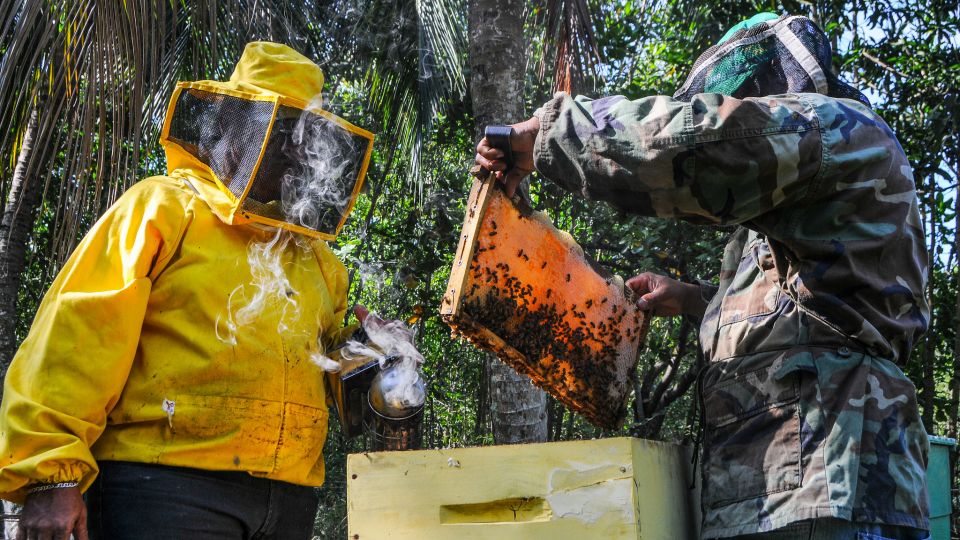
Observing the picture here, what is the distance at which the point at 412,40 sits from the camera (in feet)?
22.0

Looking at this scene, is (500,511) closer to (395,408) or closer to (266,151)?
(395,408)

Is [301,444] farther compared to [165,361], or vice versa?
[301,444]

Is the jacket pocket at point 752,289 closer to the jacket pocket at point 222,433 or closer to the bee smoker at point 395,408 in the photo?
the bee smoker at point 395,408

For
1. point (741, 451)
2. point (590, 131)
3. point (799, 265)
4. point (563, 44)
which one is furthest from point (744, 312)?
point (563, 44)

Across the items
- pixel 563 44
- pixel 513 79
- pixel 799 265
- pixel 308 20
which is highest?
pixel 308 20

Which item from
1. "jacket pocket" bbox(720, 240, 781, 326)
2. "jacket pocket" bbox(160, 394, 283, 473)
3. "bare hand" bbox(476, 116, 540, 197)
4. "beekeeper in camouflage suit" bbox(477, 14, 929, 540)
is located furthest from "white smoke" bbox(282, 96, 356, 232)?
"jacket pocket" bbox(720, 240, 781, 326)

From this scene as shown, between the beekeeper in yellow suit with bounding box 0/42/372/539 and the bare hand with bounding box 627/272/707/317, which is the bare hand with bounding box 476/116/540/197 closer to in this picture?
the bare hand with bounding box 627/272/707/317

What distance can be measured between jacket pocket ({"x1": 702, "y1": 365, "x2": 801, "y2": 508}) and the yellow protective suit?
1.13 m

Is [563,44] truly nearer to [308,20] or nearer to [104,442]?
[308,20]

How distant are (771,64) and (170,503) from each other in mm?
1805

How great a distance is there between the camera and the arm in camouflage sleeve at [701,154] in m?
1.66

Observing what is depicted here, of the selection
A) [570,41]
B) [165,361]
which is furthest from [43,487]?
[570,41]

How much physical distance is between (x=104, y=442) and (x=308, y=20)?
4551mm

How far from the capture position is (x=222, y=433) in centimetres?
216
